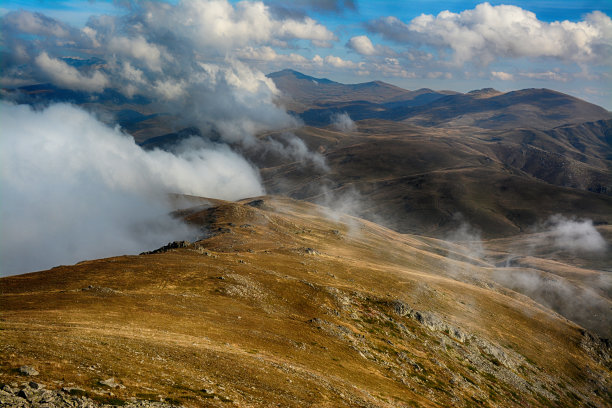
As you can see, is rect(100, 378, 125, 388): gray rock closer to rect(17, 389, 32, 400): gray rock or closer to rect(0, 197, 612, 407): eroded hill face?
rect(0, 197, 612, 407): eroded hill face

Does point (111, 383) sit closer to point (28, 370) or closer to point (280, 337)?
point (28, 370)

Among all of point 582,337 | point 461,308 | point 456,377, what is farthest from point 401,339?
point 582,337

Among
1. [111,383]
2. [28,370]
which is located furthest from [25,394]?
[111,383]

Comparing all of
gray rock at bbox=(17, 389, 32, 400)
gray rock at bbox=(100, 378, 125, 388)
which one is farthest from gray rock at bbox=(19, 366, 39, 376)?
gray rock at bbox=(100, 378, 125, 388)

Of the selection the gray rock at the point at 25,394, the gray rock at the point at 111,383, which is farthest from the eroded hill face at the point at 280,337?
the gray rock at the point at 25,394

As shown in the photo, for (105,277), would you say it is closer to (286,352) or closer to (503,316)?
(286,352)

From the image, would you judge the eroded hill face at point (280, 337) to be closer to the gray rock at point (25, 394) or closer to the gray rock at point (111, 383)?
the gray rock at point (111, 383)

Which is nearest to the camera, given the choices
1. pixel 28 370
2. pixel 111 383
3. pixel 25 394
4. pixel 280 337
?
pixel 25 394

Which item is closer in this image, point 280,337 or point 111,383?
point 111,383
